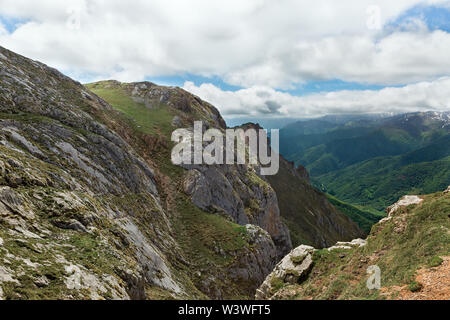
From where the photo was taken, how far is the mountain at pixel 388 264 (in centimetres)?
1623

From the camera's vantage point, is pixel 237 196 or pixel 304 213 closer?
pixel 237 196

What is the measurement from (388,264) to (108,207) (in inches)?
1109

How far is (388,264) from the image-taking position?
19938 millimetres

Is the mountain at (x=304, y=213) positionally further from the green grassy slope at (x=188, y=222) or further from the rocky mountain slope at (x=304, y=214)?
the green grassy slope at (x=188, y=222)

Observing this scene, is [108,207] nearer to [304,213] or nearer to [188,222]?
[188,222]

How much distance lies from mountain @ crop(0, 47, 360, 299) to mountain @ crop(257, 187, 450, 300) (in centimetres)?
1308

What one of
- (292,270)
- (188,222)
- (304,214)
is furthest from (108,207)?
(304,214)

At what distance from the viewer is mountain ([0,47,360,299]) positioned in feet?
49.4

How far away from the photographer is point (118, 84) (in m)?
96.9

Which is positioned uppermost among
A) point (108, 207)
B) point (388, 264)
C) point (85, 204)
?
point (85, 204)

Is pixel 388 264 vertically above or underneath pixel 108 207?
underneath

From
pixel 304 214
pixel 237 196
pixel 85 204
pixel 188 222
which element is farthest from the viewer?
pixel 304 214

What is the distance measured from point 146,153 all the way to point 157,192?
1228 cm
